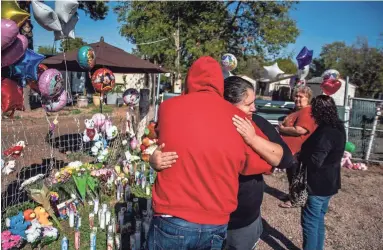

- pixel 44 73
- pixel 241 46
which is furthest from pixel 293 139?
pixel 241 46

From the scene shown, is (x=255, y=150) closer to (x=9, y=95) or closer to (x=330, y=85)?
(x=9, y=95)

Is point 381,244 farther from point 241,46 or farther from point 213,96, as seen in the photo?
point 241,46

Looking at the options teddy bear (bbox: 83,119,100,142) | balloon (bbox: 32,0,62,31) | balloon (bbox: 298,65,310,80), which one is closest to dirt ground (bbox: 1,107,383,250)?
teddy bear (bbox: 83,119,100,142)

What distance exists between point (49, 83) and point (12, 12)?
3.54ft

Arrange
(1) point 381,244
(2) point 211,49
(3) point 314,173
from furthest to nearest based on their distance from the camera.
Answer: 1. (2) point 211,49
2. (1) point 381,244
3. (3) point 314,173

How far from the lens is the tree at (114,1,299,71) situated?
44.2 feet

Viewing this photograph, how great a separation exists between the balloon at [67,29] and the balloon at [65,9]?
78 mm

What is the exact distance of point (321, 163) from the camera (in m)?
2.70

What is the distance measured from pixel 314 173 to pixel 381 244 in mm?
1806

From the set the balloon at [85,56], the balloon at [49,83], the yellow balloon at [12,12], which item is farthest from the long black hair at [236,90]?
the balloon at [85,56]

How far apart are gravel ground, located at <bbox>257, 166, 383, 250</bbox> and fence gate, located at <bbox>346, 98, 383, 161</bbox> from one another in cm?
135

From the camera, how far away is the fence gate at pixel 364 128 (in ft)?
23.9

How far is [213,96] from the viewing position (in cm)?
151

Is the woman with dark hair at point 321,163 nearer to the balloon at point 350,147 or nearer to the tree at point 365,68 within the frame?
the balloon at point 350,147
